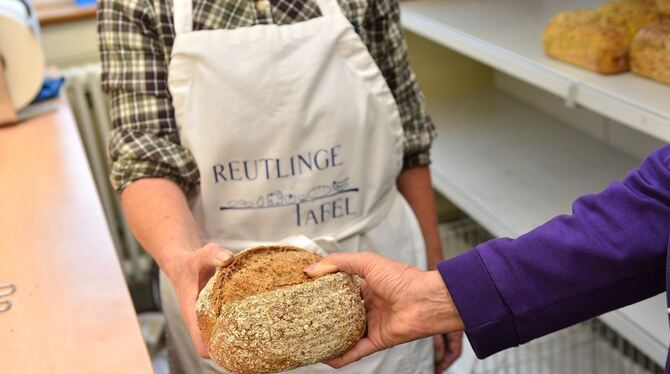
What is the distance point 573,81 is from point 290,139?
1.70 ft

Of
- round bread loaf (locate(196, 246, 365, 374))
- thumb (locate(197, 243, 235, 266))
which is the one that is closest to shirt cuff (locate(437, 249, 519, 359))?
round bread loaf (locate(196, 246, 365, 374))

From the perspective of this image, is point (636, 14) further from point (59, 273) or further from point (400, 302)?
point (59, 273)

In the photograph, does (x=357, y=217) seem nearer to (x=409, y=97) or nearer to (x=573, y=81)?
(x=409, y=97)

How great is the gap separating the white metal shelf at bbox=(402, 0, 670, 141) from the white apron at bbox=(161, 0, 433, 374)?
33 centimetres

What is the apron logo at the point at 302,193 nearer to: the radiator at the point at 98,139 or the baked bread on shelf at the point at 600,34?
the baked bread on shelf at the point at 600,34

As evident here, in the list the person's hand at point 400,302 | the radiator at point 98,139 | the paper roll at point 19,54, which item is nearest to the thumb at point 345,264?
the person's hand at point 400,302

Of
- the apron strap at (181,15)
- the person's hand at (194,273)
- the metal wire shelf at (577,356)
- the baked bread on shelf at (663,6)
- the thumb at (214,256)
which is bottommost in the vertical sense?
the metal wire shelf at (577,356)

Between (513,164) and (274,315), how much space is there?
1149 millimetres

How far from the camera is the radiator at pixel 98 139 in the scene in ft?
7.05

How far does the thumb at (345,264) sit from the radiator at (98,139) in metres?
1.34

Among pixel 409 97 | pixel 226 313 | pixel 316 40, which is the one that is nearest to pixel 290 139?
pixel 316 40

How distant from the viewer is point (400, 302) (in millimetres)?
939

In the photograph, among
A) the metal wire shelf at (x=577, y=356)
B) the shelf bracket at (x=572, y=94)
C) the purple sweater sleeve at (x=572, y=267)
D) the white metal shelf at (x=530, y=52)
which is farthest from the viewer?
the metal wire shelf at (x=577, y=356)

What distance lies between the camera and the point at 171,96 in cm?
112
